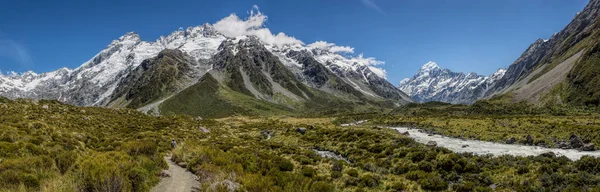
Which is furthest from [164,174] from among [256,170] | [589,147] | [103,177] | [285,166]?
[589,147]

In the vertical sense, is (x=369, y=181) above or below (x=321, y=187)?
below

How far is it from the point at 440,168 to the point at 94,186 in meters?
24.1

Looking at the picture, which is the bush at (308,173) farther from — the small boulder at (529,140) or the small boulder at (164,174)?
the small boulder at (529,140)

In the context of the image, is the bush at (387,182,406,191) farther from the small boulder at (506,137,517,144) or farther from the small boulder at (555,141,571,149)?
the small boulder at (506,137,517,144)

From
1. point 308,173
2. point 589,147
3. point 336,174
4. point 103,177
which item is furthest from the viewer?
point 589,147

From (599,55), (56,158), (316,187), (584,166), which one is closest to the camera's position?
(56,158)

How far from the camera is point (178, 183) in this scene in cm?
1830

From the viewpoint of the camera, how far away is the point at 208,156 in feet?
79.7

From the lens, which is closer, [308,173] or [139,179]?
[139,179]

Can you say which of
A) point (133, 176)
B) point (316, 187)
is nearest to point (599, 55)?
point (316, 187)

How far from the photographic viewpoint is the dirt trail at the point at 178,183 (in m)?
17.1

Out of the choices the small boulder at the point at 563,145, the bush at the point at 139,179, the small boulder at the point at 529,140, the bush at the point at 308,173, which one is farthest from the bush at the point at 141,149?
the small boulder at the point at 529,140

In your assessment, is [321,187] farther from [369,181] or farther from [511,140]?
[511,140]

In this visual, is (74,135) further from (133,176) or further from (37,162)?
(133,176)
